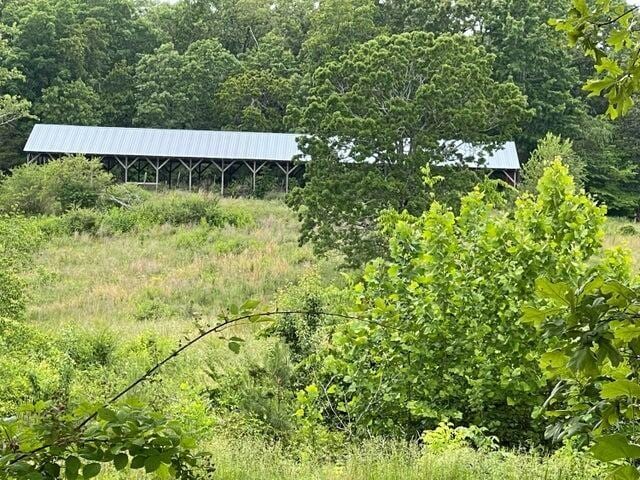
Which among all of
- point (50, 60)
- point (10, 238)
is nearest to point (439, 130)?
point (10, 238)

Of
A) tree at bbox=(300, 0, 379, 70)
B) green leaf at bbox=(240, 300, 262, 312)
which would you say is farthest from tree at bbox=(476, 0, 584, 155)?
green leaf at bbox=(240, 300, 262, 312)

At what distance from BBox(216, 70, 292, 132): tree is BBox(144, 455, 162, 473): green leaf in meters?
40.8

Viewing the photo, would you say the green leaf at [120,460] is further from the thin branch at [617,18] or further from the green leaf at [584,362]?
the thin branch at [617,18]

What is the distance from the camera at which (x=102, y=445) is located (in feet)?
5.80

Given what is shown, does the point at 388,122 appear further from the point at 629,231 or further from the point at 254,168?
the point at 254,168

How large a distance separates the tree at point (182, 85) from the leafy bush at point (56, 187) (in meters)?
15.8

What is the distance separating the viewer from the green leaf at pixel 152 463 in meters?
1.71

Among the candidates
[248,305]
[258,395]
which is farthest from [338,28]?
[248,305]

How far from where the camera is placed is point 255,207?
2953 centimetres

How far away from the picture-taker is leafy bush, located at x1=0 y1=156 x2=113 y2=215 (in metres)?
27.4

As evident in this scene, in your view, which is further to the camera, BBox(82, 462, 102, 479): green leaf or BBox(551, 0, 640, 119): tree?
BBox(551, 0, 640, 119): tree

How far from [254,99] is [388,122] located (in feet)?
87.0

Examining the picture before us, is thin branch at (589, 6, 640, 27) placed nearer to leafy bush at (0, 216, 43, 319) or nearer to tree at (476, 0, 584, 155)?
leafy bush at (0, 216, 43, 319)

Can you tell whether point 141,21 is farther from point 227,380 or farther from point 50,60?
point 227,380
